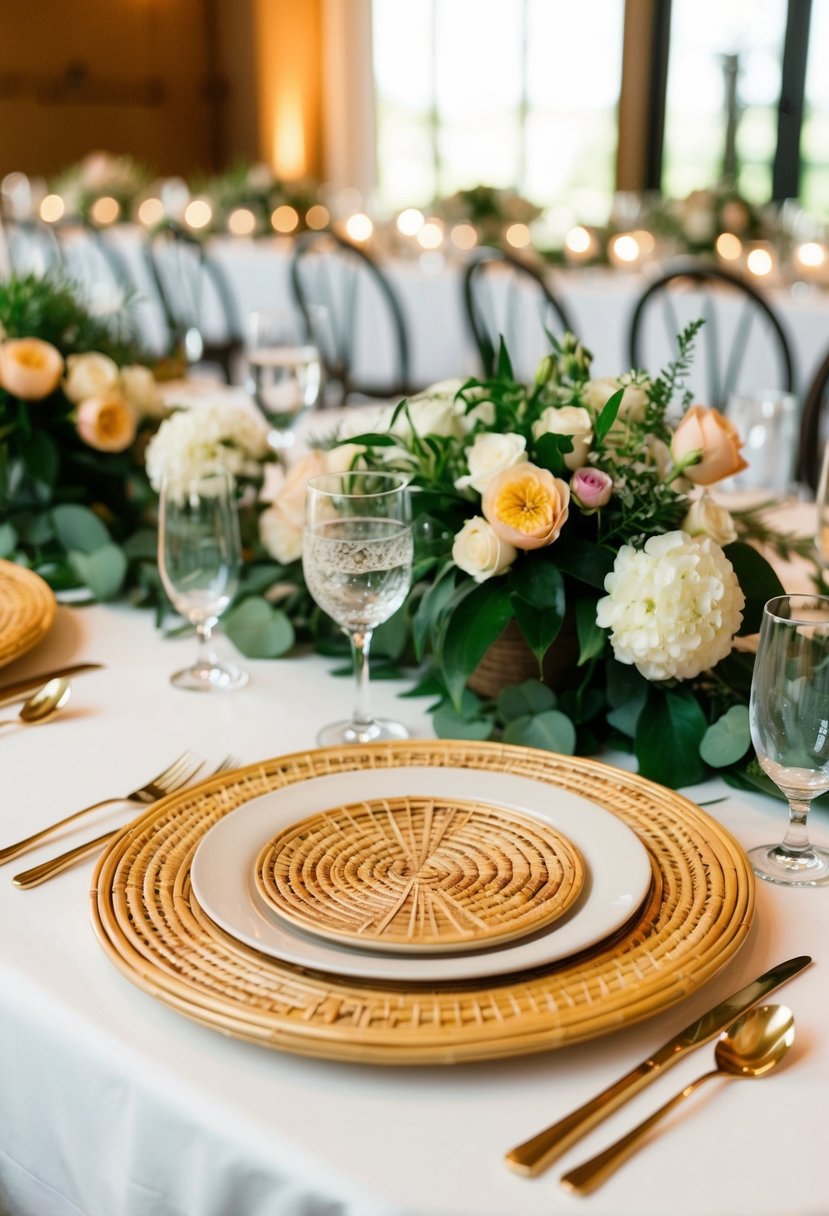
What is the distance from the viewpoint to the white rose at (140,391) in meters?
1.54

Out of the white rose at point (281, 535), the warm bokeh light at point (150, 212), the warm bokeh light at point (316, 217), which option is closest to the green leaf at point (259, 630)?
the white rose at point (281, 535)

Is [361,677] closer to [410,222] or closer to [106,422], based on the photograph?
[106,422]

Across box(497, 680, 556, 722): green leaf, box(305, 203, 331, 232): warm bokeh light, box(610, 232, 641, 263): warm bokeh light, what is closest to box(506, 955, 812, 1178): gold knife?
box(497, 680, 556, 722): green leaf

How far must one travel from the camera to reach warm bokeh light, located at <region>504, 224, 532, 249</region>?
457cm

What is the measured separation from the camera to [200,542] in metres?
1.15

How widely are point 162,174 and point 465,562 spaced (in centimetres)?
824

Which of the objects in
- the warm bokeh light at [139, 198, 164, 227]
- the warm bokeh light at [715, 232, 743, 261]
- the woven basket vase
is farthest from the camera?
the warm bokeh light at [139, 198, 164, 227]

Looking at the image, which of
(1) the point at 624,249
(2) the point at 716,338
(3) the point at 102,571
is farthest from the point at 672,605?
(1) the point at 624,249

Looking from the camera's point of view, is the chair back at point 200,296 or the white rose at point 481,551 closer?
the white rose at point 481,551

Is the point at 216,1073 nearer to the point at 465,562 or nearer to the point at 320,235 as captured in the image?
the point at 465,562

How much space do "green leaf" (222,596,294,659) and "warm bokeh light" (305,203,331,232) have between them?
413cm

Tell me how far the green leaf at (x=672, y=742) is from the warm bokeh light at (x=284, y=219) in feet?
14.9

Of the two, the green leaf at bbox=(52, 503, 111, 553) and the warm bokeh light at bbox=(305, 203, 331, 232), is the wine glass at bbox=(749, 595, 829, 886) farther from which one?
the warm bokeh light at bbox=(305, 203, 331, 232)

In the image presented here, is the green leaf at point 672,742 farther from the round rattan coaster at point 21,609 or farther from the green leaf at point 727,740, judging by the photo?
the round rattan coaster at point 21,609
